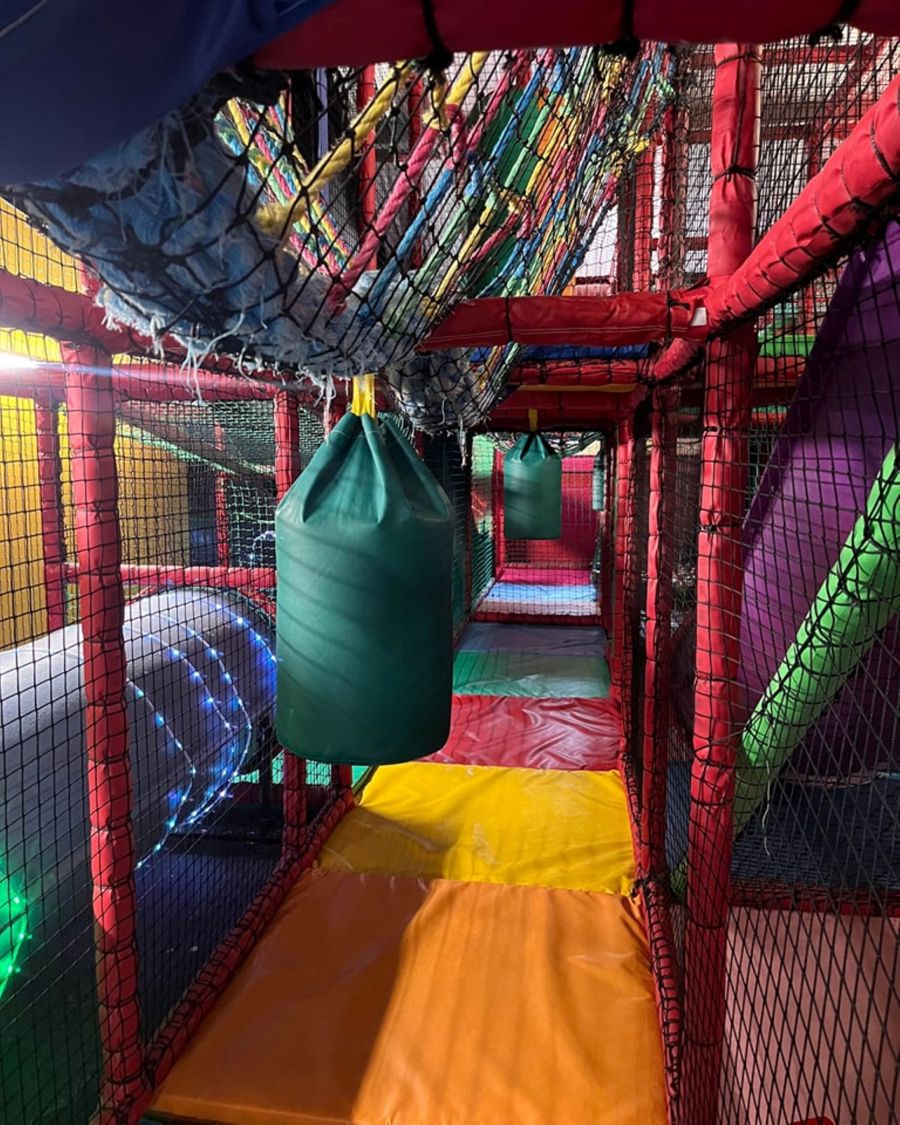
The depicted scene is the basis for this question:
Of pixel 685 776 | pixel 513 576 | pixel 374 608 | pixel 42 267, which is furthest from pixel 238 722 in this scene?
pixel 513 576

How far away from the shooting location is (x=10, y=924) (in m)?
1.71

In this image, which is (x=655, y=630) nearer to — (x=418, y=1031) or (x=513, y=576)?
(x=418, y=1031)

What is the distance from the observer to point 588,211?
253 centimetres

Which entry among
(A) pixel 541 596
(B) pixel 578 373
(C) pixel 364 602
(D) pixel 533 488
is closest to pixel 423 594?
(C) pixel 364 602

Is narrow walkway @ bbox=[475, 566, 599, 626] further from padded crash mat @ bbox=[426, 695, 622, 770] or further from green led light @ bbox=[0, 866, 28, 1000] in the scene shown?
green led light @ bbox=[0, 866, 28, 1000]

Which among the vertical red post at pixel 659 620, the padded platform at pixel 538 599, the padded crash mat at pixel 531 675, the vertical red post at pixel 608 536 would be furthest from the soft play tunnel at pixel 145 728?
the padded platform at pixel 538 599

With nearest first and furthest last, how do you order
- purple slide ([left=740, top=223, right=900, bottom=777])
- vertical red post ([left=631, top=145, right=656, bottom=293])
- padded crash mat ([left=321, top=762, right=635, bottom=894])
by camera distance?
purple slide ([left=740, top=223, right=900, bottom=777]), padded crash mat ([left=321, top=762, right=635, bottom=894]), vertical red post ([left=631, top=145, right=656, bottom=293])

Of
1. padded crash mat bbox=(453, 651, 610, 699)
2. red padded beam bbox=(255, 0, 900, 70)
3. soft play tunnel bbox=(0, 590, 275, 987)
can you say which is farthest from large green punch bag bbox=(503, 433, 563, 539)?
red padded beam bbox=(255, 0, 900, 70)

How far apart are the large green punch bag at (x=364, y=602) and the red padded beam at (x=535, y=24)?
2.67ft

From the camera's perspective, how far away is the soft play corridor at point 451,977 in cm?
183

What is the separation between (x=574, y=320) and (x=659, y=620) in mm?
1180

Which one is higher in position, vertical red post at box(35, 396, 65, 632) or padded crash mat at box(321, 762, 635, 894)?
vertical red post at box(35, 396, 65, 632)

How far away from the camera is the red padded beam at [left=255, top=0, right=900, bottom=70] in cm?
52

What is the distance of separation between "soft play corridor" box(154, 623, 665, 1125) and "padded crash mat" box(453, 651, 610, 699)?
4.49ft
